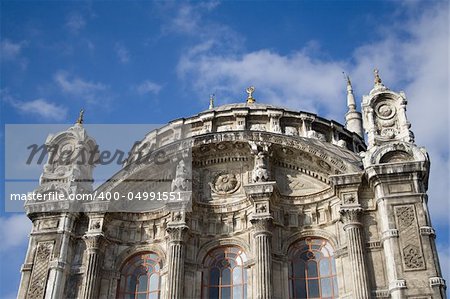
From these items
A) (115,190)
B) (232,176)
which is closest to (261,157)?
(232,176)

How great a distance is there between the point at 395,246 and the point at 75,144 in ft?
44.7

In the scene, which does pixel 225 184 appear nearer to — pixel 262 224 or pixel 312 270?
pixel 262 224

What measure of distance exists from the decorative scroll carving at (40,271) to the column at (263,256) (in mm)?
7738

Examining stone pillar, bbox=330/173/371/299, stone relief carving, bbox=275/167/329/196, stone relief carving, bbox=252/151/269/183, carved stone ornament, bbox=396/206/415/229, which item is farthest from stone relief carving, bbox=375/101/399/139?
stone relief carving, bbox=252/151/269/183

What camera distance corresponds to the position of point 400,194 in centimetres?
1927

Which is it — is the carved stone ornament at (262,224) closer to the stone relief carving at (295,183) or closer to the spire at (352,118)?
the stone relief carving at (295,183)

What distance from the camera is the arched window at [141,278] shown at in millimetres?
21312

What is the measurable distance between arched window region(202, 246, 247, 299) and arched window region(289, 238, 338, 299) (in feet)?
5.92

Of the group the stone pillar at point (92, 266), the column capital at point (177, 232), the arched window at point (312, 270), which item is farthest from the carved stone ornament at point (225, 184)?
the stone pillar at point (92, 266)

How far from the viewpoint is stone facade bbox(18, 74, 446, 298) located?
61.2 feet

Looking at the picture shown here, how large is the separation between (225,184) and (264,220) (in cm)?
317

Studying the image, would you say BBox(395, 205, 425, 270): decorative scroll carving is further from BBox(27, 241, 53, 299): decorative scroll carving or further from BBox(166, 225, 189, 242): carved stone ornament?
BBox(27, 241, 53, 299): decorative scroll carving

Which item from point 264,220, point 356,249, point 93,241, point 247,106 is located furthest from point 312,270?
point 247,106

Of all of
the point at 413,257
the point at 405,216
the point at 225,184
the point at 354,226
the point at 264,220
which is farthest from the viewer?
the point at 225,184
